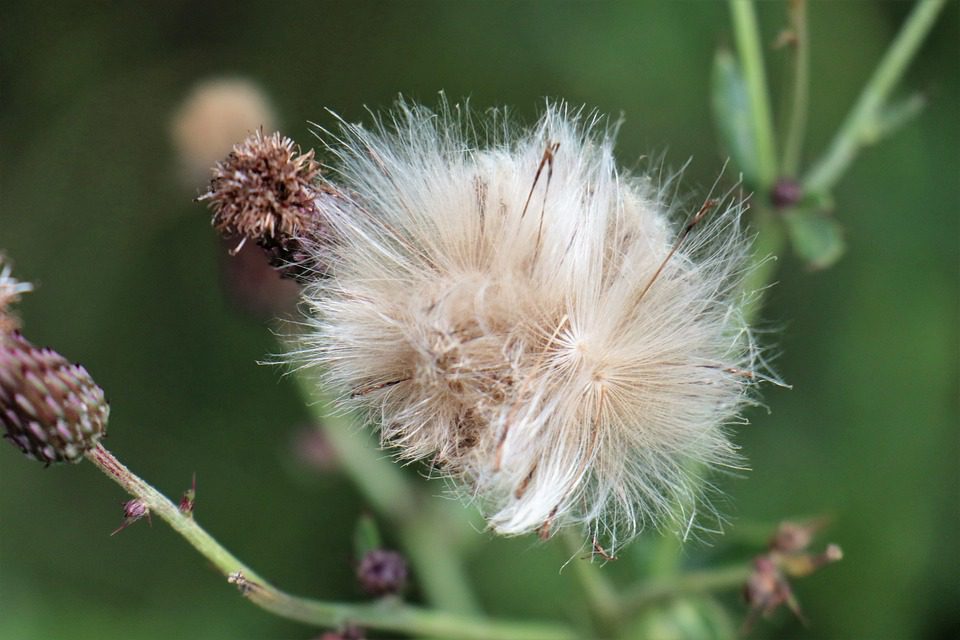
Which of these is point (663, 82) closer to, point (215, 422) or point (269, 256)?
point (215, 422)

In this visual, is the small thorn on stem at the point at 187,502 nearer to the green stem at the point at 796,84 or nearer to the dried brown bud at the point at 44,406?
the dried brown bud at the point at 44,406

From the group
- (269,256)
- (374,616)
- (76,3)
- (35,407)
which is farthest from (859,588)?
(76,3)

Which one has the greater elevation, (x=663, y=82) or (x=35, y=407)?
(x=663, y=82)

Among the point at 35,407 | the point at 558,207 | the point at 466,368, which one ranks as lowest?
the point at 35,407

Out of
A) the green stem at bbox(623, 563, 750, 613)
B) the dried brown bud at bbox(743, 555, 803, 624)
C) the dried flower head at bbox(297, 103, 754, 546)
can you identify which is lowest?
the green stem at bbox(623, 563, 750, 613)

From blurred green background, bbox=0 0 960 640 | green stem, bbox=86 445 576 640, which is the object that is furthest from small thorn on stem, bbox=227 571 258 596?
blurred green background, bbox=0 0 960 640

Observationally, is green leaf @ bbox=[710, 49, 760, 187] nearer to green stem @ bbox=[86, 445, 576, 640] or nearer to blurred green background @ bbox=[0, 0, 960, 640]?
blurred green background @ bbox=[0, 0, 960, 640]
